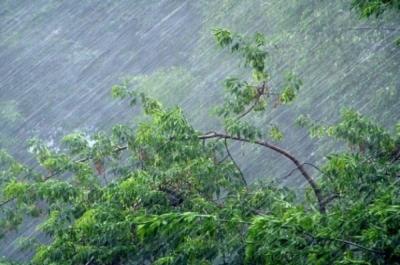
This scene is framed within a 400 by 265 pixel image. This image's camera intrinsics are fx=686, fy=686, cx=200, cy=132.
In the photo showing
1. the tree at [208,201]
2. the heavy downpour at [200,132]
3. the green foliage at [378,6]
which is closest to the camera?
the tree at [208,201]

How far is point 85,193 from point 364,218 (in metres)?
2.67

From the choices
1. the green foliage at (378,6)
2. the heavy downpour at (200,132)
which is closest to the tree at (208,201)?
the heavy downpour at (200,132)

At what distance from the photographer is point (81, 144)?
5.80 meters

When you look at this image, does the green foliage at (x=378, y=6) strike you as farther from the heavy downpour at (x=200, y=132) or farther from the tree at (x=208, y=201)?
the tree at (x=208, y=201)

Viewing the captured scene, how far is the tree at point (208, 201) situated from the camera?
324 cm

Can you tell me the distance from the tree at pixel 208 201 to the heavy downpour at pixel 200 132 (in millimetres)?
13

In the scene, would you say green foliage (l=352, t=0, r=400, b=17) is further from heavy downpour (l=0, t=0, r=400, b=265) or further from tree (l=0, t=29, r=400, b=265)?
tree (l=0, t=29, r=400, b=265)

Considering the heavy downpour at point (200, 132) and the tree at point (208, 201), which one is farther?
the heavy downpour at point (200, 132)

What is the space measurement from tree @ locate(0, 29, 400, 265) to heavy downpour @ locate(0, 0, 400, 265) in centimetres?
1

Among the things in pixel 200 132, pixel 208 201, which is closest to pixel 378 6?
pixel 200 132

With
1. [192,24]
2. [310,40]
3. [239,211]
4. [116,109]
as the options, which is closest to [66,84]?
[116,109]

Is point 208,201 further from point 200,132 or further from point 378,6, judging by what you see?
point 378,6

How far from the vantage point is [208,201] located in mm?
5129

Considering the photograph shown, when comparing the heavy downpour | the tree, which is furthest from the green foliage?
the tree
